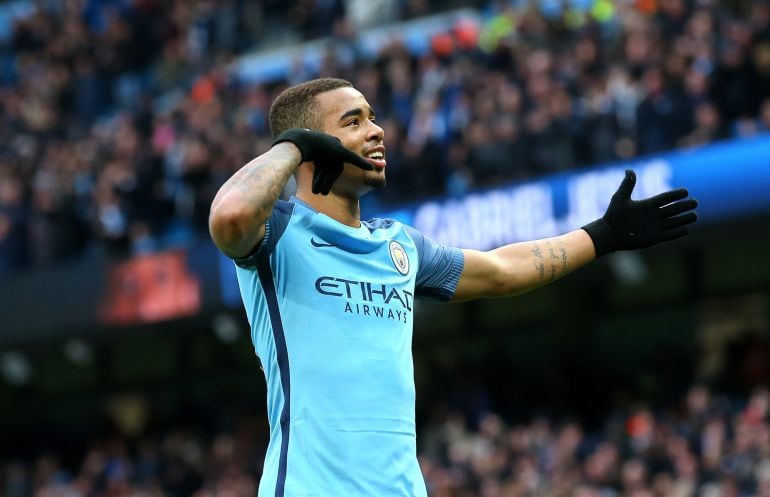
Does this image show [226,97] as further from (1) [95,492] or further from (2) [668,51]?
(2) [668,51]

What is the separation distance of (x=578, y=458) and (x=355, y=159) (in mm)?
9665

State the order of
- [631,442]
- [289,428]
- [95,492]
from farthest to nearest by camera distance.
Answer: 1. [95,492]
2. [631,442]
3. [289,428]

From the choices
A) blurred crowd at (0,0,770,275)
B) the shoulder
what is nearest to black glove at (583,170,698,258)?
the shoulder

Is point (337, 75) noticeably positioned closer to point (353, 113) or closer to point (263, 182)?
point (353, 113)

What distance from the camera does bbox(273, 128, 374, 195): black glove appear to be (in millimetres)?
4750

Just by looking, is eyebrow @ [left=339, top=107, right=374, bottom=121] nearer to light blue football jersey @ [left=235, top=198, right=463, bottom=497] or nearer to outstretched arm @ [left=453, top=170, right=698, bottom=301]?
light blue football jersey @ [left=235, top=198, right=463, bottom=497]

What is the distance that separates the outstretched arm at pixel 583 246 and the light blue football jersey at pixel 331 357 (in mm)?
488

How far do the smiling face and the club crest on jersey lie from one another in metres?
0.20

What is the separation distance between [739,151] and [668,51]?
1308mm

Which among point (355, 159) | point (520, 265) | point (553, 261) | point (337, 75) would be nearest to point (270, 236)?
point (355, 159)

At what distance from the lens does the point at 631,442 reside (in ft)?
44.8

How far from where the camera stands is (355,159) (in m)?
4.78

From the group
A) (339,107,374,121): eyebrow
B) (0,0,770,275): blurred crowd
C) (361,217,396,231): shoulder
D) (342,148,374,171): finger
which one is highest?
(0,0,770,275): blurred crowd

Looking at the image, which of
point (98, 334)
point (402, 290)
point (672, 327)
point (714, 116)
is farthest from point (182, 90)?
point (402, 290)
